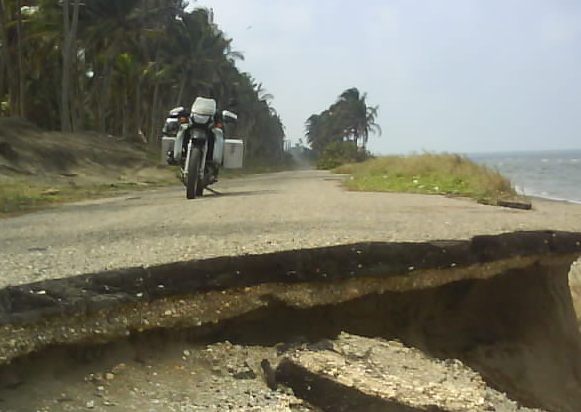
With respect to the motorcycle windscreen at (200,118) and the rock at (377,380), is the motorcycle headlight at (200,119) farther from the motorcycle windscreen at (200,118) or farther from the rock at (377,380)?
the rock at (377,380)

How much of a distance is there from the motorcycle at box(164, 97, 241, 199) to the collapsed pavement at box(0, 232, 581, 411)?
6349 millimetres

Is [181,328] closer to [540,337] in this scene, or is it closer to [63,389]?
[63,389]

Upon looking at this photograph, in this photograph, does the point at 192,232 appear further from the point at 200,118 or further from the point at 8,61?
the point at 8,61

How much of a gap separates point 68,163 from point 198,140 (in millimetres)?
13942

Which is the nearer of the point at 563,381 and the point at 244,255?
the point at 244,255

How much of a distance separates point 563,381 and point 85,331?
10.4ft

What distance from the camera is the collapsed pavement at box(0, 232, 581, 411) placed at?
3.28m

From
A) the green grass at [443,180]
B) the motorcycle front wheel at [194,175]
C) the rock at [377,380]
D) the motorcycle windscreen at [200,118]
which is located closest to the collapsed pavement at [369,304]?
the rock at [377,380]

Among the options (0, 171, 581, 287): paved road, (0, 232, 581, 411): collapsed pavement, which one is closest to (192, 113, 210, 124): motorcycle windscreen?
(0, 171, 581, 287): paved road

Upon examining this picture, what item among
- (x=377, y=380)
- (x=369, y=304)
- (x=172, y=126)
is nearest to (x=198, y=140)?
(x=172, y=126)

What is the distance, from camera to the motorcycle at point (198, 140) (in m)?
10.4

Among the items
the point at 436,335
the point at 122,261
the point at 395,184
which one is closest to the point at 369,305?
the point at 436,335

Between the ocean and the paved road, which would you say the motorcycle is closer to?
the paved road

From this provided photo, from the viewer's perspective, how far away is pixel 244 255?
4031 mm
